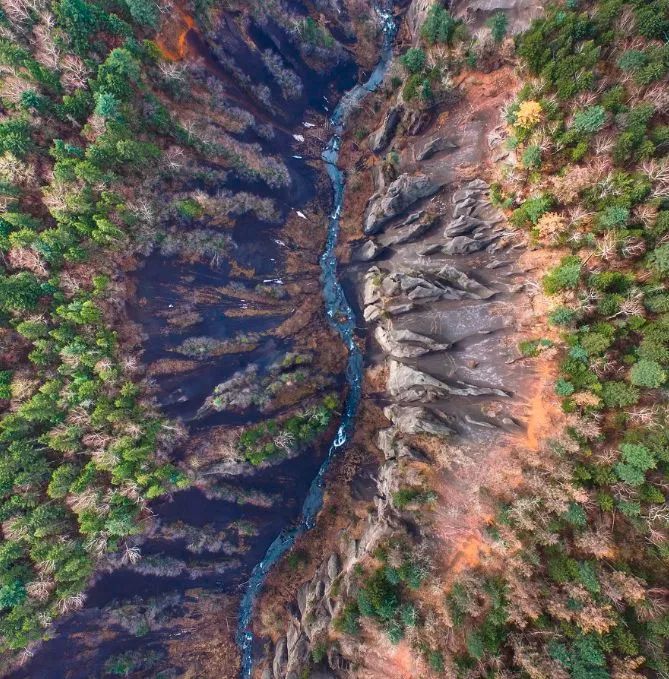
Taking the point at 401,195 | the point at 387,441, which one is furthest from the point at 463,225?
the point at 387,441

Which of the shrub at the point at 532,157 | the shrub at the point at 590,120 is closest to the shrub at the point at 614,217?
the shrub at the point at 590,120

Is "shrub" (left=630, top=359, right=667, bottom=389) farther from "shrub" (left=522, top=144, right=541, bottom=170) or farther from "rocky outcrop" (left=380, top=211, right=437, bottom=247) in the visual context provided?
"rocky outcrop" (left=380, top=211, right=437, bottom=247)

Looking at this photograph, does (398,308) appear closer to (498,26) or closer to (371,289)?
(371,289)

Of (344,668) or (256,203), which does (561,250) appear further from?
(344,668)

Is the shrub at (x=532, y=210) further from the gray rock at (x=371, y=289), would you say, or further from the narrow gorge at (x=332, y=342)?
the gray rock at (x=371, y=289)

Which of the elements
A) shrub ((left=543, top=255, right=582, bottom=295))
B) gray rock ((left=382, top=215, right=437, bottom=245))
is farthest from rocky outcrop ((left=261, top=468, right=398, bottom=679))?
gray rock ((left=382, top=215, right=437, bottom=245))

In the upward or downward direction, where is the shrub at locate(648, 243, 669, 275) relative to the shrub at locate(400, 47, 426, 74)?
downward

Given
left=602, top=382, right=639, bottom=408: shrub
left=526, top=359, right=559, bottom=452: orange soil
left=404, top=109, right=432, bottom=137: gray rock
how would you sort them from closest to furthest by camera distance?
left=602, top=382, right=639, bottom=408: shrub < left=526, top=359, right=559, bottom=452: orange soil < left=404, top=109, right=432, bottom=137: gray rock
